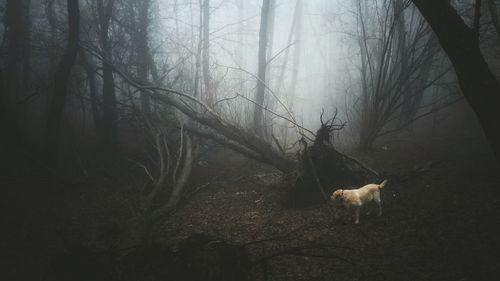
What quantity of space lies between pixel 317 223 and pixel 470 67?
9.74ft

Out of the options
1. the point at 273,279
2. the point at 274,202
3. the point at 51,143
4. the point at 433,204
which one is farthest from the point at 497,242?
the point at 51,143

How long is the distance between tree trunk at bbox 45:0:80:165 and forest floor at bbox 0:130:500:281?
3.56 feet

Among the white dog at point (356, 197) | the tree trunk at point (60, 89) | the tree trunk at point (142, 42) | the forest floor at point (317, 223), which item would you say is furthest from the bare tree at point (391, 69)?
the tree trunk at point (142, 42)

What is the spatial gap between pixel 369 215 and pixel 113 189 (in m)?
5.51

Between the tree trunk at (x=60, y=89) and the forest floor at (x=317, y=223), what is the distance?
1.08 metres

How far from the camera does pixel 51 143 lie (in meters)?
7.55

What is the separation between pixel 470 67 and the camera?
3045 mm

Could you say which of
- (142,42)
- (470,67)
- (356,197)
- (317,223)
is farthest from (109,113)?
(470,67)

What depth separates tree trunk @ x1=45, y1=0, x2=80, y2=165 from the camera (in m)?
7.44

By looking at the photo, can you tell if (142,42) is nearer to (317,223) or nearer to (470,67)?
(317,223)

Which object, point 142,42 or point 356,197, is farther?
point 142,42

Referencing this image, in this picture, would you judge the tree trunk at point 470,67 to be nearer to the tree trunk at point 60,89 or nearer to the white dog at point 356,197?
the white dog at point 356,197

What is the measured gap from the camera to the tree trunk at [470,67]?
2990mm

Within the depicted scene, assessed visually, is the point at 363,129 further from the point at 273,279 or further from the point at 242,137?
the point at 273,279
